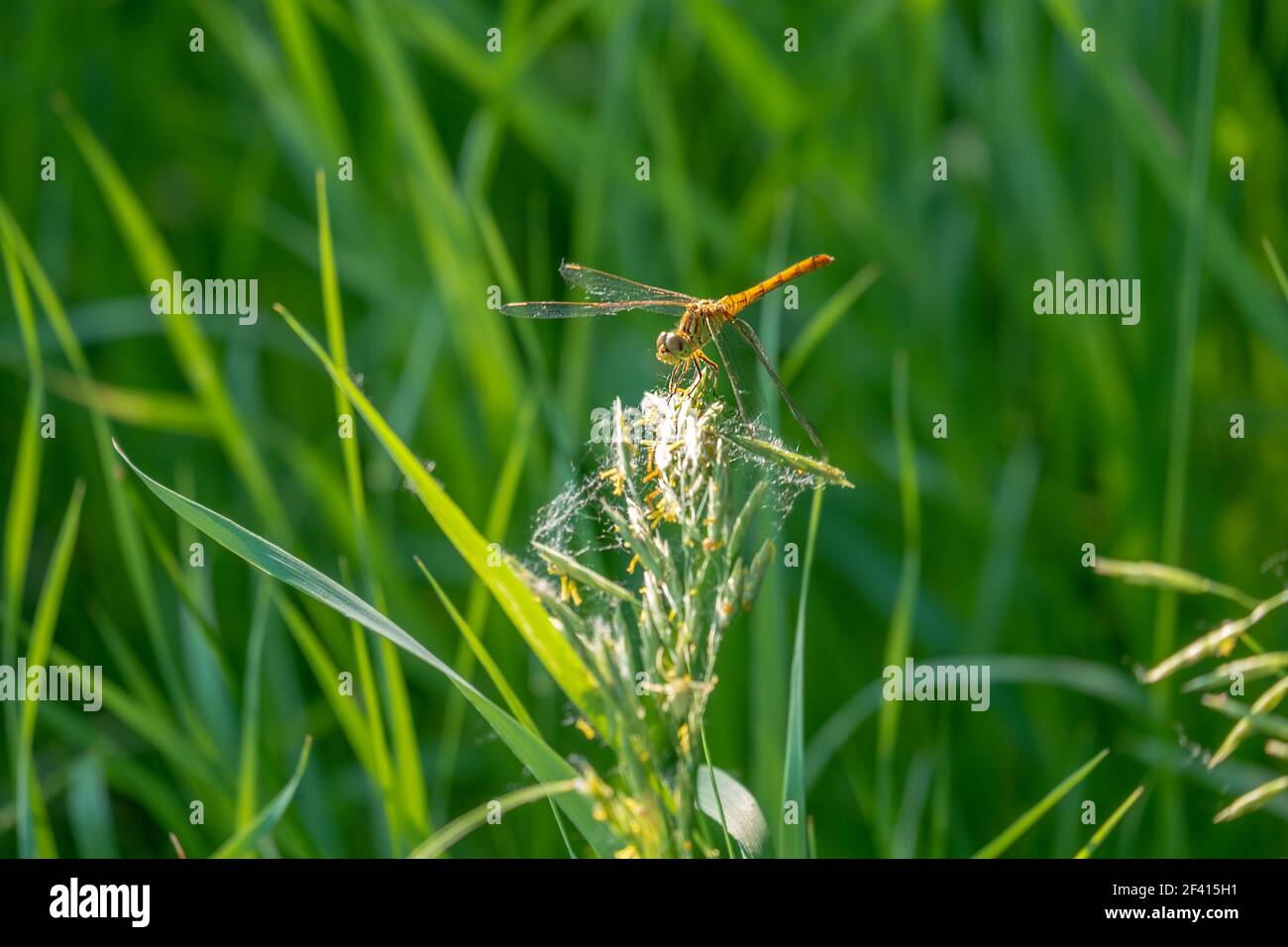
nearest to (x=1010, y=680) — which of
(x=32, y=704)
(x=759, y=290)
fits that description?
(x=759, y=290)

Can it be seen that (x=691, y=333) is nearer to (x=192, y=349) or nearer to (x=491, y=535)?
(x=491, y=535)

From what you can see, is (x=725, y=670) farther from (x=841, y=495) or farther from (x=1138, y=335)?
(x=1138, y=335)

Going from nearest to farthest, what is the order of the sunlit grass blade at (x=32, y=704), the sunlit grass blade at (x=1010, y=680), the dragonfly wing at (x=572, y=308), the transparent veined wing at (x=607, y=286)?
the sunlit grass blade at (x=32, y=704), the dragonfly wing at (x=572, y=308), the transparent veined wing at (x=607, y=286), the sunlit grass blade at (x=1010, y=680)

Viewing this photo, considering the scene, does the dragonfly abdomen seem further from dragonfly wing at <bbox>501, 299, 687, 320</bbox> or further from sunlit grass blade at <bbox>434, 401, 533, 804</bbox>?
sunlit grass blade at <bbox>434, 401, 533, 804</bbox>

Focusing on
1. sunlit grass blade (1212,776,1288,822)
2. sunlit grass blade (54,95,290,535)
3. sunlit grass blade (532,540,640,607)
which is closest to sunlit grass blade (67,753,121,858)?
sunlit grass blade (54,95,290,535)

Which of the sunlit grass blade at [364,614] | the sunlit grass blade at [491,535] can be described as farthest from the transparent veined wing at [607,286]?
the sunlit grass blade at [364,614]

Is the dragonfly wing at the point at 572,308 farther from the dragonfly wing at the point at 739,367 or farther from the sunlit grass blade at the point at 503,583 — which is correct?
the sunlit grass blade at the point at 503,583

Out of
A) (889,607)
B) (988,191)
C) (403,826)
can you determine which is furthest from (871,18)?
(403,826)
